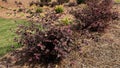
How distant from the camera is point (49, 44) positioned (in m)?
6.99

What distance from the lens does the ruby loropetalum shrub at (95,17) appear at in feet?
26.4

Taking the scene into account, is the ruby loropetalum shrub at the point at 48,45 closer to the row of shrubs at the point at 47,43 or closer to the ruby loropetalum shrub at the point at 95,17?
the row of shrubs at the point at 47,43

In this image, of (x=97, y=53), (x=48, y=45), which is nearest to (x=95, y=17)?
(x=97, y=53)

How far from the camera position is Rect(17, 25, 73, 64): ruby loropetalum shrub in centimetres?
687

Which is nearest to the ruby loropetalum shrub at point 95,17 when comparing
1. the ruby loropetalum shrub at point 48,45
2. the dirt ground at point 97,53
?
the dirt ground at point 97,53

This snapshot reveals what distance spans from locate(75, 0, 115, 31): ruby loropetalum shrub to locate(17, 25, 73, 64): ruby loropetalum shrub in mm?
1130

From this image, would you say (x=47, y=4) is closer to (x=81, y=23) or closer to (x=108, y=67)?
(x=81, y=23)

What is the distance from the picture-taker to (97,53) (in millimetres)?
7121

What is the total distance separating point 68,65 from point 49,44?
2.41 feet

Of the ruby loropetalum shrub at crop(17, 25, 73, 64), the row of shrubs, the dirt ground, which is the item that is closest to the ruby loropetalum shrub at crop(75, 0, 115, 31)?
the row of shrubs

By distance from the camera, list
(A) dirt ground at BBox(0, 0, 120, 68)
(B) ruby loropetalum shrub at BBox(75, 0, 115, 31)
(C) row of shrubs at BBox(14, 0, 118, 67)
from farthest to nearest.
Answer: (B) ruby loropetalum shrub at BBox(75, 0, 115, 31) → (C) row of shrubs at BBox(14, 0, 118, 67) → (A) dirt ground at BBox(0, 0, 120, 68)

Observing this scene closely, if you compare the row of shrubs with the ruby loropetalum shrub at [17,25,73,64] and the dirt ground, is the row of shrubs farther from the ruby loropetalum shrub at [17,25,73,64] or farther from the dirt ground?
the dirt ground

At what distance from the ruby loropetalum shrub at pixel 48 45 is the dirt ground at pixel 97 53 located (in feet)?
0.97

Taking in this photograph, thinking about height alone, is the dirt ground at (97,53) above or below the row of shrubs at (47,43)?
below
